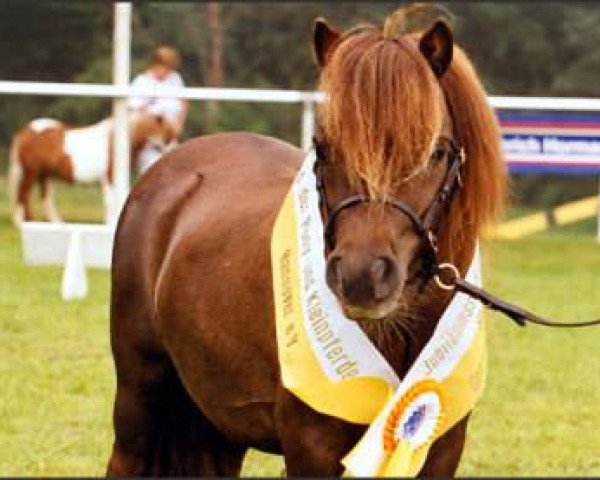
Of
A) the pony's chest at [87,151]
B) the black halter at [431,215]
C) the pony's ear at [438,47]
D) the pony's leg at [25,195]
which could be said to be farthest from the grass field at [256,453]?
the pony's chest at [87,151]

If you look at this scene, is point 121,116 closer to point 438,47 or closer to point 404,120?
point 438,47

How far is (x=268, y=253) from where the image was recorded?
4.39m

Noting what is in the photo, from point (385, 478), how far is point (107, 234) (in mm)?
8377

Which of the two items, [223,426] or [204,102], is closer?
[223,426]

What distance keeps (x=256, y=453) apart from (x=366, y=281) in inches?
128

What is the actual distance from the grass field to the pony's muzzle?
0.75 meters

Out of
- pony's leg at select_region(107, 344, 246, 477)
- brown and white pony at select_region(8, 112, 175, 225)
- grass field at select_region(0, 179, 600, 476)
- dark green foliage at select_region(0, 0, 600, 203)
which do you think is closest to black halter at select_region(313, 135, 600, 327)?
grass field at select_region(0, 179, 600, 476)

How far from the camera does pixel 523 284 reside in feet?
39.9

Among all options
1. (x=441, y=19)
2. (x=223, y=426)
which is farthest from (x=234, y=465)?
(x=441, y=19)

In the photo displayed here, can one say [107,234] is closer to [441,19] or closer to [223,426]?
[223,426]

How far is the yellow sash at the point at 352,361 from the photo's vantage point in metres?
4.00

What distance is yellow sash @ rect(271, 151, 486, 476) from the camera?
4.00 meters

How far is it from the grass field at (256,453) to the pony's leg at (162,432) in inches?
26.5

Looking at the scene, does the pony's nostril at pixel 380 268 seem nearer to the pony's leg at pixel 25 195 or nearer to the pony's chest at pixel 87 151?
the pony's chest at pixel 87 151
